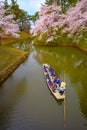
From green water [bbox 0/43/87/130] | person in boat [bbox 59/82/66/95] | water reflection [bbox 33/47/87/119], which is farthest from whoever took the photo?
water reflection [bbox 33/47/87/119]

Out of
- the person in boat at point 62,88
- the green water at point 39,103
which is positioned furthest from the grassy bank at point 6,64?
the person in boat at point 62,88

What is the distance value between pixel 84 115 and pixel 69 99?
3.23 metres

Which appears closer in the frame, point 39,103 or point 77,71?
point 39,103

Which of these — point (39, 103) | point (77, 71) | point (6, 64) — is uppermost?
point (6, 64)

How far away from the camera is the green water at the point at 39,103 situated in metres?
14.9

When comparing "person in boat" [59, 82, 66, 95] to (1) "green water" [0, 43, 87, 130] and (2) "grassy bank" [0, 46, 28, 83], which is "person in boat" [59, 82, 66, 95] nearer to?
(1) "green water" [0, 43, 87, 130]

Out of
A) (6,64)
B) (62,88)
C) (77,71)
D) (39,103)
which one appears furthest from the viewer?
(77,71)

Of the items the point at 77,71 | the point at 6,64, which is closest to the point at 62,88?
the point at 77,71

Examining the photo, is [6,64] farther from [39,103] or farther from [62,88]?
[62,88]

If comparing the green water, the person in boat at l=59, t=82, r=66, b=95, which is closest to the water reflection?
the green water

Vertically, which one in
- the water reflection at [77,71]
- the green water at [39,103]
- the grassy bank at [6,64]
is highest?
the grassy bank at [6,64]

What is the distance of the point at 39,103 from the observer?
1842cm

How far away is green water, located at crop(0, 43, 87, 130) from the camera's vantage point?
1494 centimetres

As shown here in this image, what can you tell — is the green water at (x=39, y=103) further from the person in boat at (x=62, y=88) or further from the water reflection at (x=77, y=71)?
the person in boat at (x=62, y=88)
